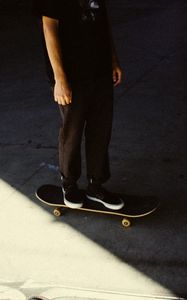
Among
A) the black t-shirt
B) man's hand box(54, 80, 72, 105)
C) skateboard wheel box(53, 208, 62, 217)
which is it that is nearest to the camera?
the black t-shirt

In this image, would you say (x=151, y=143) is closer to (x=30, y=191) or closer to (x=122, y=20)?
(x=30, y=191)

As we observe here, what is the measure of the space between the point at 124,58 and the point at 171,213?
3.71m

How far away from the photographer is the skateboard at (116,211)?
2.63 m

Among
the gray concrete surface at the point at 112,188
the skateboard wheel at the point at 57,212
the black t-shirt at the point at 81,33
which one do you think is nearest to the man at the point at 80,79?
the black t-shirt at the point at 81,33

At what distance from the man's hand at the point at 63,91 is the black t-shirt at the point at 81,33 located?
0.26 feet

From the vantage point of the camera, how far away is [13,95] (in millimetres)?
4953

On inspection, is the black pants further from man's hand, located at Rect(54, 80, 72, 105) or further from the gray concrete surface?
the gray concrete surface

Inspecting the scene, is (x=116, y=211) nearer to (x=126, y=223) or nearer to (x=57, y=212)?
(x=126, y=223)

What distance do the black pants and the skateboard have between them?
0.64 ft

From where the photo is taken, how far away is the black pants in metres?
2.33

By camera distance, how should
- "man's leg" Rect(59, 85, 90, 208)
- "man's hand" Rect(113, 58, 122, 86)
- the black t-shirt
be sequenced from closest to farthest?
1. the black t-shirt
2. "man's leg" Rect(59, 85, 90, 208)
3. "man's hand" Rect(113, 58, 122, 86)

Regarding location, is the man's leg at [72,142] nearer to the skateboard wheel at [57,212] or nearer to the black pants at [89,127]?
the black pants at [89,127]

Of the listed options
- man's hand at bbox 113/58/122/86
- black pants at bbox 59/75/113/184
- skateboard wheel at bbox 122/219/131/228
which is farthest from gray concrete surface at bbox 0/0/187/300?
man's hand at bbox 113/58/122/86

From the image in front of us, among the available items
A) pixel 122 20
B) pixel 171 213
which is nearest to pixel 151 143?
pixel 171 213
